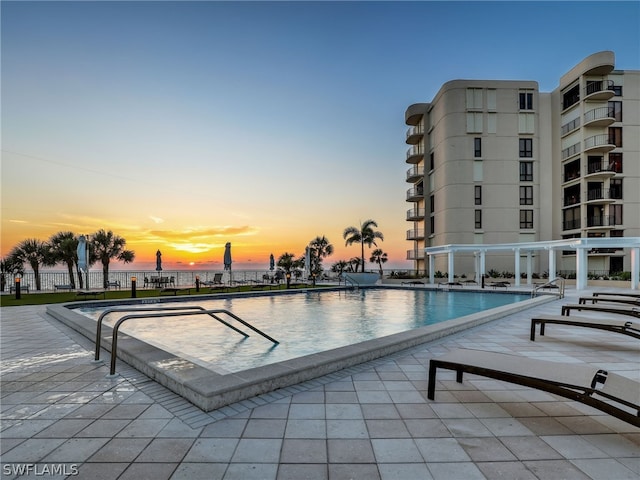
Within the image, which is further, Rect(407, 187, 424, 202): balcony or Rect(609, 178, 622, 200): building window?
Rect(407, 187, 424, 202): balcony

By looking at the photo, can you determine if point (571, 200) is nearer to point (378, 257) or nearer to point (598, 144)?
point (598, 144)

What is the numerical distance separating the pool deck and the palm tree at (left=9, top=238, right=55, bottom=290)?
70.1ft

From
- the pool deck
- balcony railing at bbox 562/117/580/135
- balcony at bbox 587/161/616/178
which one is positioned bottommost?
the pool deck

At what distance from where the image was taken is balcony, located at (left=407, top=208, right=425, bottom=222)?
34081mm

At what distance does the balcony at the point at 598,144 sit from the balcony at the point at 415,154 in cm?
1376

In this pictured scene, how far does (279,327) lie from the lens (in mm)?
8641

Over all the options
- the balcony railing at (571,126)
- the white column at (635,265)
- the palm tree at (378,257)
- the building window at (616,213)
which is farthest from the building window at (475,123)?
the white column at (635,265)

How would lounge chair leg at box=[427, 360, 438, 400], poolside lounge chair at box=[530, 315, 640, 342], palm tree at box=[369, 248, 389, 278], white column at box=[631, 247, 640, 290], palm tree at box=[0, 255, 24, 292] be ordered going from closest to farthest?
lounge chair leg at box=[427, 360, 438, 400] < poolside lounge chair at box=[530, 315, 640, 342] < white column at box=[631, 247, 640, 290] < palm tree at box=[0, 255, 24, 292] < palm tree at box=[369, 248, 389, 278]

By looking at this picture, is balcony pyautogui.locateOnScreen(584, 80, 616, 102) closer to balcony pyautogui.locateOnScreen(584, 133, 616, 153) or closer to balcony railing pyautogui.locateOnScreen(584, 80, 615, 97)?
balcony railing pyautogui.locateOnScreen(584, 80, 615, 97)

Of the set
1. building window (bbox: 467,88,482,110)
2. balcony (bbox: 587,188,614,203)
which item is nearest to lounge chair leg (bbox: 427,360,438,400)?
building window (bbox: 467,88,482,110)

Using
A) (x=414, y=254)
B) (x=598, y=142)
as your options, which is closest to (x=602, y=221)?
(x=598, y=142)

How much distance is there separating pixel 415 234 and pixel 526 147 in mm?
12768

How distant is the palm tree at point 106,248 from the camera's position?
23562mm

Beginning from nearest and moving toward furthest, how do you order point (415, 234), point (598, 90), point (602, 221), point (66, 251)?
point (66, 251)
point (602, 221)
point (598, 90)
point (415, 234)
